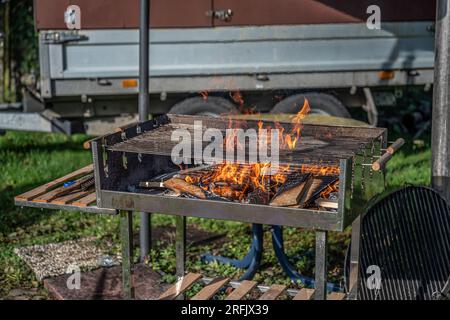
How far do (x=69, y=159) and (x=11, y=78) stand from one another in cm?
292

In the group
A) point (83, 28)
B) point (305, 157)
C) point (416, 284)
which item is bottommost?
point (416, 284)

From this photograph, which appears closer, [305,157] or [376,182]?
[305,157]

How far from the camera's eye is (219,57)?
8.78 m

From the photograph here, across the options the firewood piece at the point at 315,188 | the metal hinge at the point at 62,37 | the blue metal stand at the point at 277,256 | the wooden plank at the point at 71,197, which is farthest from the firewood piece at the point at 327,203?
the metal hinge at the point at 62,37

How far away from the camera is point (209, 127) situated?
16.4 ft

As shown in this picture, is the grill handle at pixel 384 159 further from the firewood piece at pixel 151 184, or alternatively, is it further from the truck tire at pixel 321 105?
the truck tire at pixel 321 105

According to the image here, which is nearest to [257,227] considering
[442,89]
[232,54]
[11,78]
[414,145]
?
[442,89]

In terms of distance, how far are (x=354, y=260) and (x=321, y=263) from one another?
1.23 ft

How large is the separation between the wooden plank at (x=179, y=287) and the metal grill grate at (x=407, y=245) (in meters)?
0.99

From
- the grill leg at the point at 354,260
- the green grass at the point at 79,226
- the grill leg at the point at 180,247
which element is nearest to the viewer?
the grill leg at the point at 354,260

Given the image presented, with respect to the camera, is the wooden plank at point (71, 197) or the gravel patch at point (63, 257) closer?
the wooden plank at point (71, 197)

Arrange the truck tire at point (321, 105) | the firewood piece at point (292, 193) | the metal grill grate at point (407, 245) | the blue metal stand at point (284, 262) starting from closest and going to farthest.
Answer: the firewood piece at point (292, 193) < the metal grill grate at point (407, 245) < the blue metal stand at point (284, 262) < the truck tire at point (321, 105)

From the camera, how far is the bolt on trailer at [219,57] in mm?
8570

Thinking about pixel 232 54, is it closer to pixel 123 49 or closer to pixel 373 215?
pixel 123 49
